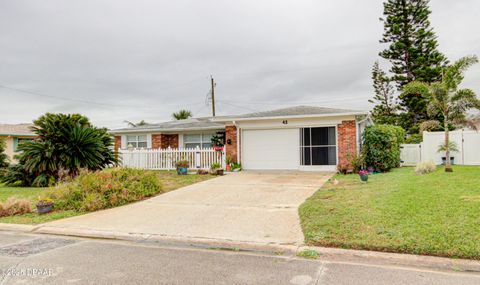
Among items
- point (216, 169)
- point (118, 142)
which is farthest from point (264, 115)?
point (118, 142)

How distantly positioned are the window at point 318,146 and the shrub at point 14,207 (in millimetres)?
11296

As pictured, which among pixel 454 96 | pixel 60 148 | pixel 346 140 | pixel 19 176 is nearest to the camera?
pixel 60 148

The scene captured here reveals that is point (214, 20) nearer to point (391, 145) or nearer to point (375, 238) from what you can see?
point (391, 145)

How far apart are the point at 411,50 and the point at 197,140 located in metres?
21.8

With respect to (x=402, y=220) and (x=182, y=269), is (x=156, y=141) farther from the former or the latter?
(x=402, y=220)

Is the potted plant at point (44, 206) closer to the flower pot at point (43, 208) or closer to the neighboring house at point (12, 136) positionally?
the flower pot at point (43, 208)

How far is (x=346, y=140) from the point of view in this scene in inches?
570

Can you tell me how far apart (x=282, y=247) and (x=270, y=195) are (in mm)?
4323

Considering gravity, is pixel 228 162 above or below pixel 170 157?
below

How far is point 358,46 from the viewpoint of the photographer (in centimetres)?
2123

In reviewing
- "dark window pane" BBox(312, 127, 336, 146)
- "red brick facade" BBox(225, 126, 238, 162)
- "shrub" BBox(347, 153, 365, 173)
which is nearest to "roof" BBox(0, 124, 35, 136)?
"red brick facade" BBox(225, 126, 238, 162)

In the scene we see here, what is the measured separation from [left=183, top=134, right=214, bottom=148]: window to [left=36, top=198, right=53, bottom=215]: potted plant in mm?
11511

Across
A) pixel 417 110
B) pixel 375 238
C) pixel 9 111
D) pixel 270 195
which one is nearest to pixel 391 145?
pixel 270 195

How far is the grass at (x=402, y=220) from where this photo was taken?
4461 millimetres
